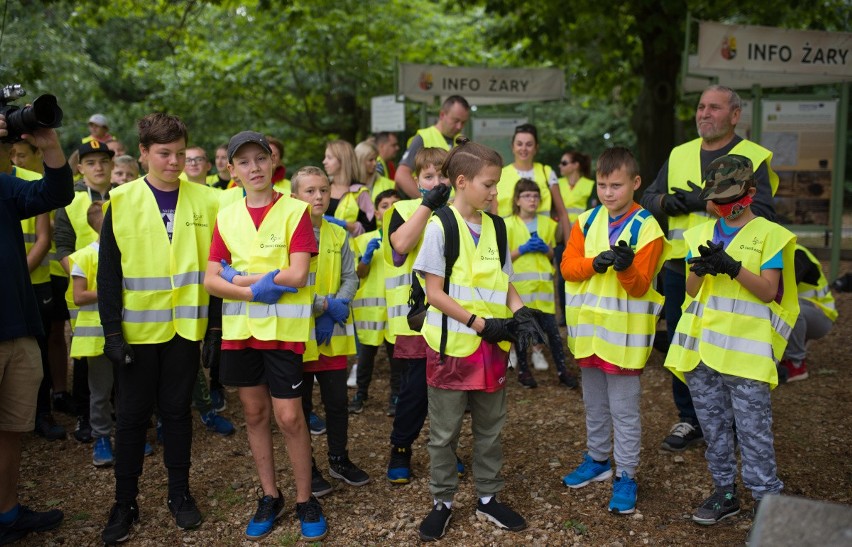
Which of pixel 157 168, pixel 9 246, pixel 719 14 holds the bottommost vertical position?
pixel 9 246

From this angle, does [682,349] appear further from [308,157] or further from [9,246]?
[308,157]

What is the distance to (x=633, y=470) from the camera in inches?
161

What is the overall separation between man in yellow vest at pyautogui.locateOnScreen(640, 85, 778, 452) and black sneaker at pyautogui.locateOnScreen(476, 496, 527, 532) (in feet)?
4.75

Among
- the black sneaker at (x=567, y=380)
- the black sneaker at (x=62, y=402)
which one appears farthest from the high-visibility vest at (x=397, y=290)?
the black sneaker at (x=62, y=402)

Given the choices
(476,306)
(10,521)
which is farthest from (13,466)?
(476,306)

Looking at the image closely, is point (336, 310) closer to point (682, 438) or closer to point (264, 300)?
point (264, 300)

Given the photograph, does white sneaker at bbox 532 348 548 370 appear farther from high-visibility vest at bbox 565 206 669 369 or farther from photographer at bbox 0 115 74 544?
photographer at bbox 0 115 74 544

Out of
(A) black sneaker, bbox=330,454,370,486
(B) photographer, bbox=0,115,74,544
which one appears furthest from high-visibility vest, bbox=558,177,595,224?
(B) photographer, bbox=0,115,74,544

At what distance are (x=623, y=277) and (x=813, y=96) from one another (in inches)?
297

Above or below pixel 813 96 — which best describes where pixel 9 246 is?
below

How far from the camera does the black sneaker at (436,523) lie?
3789mm

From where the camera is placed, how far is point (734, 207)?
373 cm

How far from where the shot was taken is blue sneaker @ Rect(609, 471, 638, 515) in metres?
3.99

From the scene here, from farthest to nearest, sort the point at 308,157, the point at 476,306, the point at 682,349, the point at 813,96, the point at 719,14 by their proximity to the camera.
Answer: the point at 308,157 → the point at 719,14 → the point at 813,96 → the point at 682,349 → the point at 476,306
